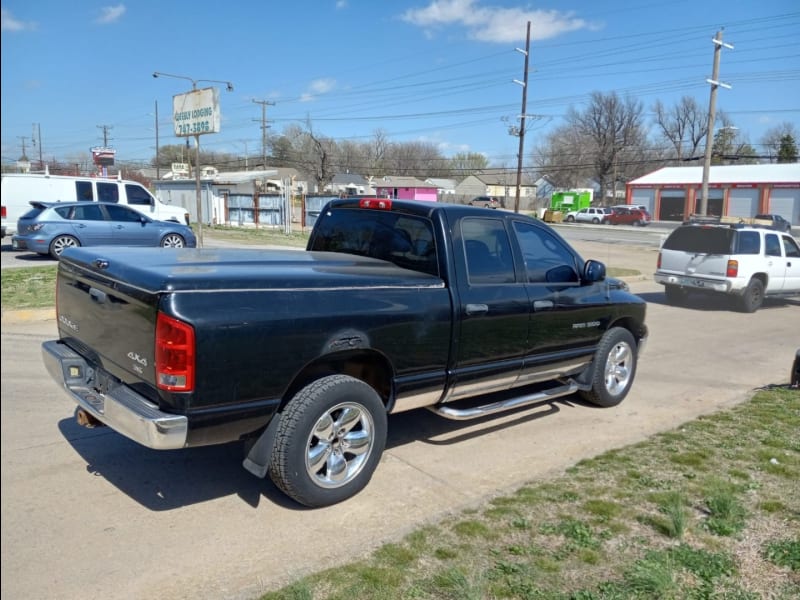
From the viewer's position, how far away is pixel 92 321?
13.0 feet

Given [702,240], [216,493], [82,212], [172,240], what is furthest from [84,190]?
[216,493]

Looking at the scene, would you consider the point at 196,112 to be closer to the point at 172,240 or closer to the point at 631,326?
the point at 172,240

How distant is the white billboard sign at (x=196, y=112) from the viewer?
74.3ft

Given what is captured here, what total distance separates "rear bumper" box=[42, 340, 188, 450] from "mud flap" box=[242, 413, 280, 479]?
1.52 ft

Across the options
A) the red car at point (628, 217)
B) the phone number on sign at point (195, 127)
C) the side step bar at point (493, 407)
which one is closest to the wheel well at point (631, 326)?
the side step bar at point (493, 407)

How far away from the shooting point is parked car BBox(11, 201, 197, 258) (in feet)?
49.3

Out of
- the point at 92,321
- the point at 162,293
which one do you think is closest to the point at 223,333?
the point at 162,293

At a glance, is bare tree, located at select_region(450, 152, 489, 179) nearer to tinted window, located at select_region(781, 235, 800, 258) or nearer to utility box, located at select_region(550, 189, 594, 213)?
utility box, located at select_region(550, 189, 594, 213)

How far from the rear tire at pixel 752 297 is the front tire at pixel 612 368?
8.02 m

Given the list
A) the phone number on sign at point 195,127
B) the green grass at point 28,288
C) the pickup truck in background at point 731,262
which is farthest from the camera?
the phone number on sign at point 195,127

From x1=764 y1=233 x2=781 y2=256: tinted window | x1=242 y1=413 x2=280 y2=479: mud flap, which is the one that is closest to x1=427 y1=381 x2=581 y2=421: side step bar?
x1=242 y1=413 x2=280 y2=479: mud flap

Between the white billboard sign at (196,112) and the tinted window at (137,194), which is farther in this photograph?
the white billboard sign at (196,112)

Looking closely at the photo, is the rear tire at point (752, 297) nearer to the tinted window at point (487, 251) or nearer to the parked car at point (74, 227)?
the tinted window at point (487, 251)

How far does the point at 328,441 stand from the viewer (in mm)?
3979
